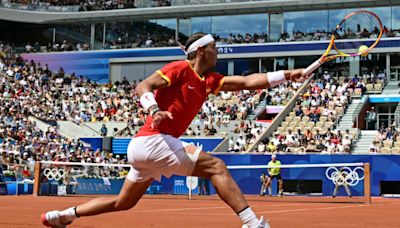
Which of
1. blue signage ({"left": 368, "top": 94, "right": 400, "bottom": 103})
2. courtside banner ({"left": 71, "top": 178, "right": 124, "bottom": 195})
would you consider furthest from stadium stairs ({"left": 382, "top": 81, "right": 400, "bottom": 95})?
courtside banner ({"left": 71, "top": 178, "right": 124, "bottom": 195})

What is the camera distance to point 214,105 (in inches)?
1503

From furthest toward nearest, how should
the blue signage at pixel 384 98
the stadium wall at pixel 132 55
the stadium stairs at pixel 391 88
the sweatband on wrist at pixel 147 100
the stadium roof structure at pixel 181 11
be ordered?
the stadium wall at pixel 132 55 → the stadium roof structure at pixel 181 11 → the stadium stairs at pixel 391 88 → the blue signage at pixel 384 98 → the sweatband on wrist at pixel 147 100

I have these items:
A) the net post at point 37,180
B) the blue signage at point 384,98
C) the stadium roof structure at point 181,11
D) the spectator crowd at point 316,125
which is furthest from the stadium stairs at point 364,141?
the net post at point 37,180

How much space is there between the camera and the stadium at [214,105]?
965 inches

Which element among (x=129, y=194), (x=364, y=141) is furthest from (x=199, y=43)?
(x=364, y=141)

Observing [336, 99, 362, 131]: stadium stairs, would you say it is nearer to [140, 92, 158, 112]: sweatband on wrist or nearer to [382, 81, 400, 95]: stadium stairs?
[382, 81, 400, 95]: stadium stairs

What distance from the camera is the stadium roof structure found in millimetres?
Result: 41094

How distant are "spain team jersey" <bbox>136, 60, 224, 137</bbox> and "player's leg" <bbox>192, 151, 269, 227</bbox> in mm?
391

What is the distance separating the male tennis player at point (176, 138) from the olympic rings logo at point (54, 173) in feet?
58.4

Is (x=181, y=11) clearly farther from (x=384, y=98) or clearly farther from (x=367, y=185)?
(x=367, y=185)

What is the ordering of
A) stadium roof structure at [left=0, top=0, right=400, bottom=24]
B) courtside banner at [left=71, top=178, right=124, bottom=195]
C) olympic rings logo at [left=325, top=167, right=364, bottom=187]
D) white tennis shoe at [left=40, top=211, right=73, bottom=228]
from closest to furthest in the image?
white tennis shoe at [left=40, top=211, right=73, bottom=228] → olympic rings logo at [left=325, top=167, right=364, bottom=187] → courtside banner at [left=71, top=178, right=124, bottom=195] → stadium roof structure at [left=0, top=0, right=400, bottom=24]

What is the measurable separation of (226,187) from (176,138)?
687 millimetres

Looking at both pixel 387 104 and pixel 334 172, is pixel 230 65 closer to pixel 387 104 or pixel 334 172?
pixel 387 104

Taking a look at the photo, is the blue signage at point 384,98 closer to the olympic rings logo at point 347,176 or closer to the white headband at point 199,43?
the olympic rings logo at point 347,176
